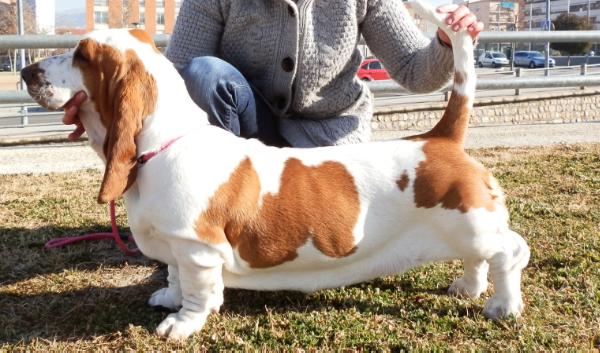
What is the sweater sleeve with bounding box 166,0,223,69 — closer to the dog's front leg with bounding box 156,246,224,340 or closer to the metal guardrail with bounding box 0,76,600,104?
the dog's front leg with bounding box 156,246,224,340

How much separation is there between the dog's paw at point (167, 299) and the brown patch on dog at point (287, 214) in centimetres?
40

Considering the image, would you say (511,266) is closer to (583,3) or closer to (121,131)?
(121,131)

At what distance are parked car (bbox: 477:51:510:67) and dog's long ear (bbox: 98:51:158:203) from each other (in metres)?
36.8

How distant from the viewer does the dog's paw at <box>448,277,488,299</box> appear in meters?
2.70

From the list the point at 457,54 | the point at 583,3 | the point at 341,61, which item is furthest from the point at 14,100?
the point at 583,3

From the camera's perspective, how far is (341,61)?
335 cm

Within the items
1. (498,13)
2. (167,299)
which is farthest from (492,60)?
(498,13)

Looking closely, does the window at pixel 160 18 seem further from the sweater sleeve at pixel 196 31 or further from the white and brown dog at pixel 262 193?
the white and brown dog at pixel 262 193

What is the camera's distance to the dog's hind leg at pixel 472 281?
2639 mm

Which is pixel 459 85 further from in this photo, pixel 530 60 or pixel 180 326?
pixel 530 60

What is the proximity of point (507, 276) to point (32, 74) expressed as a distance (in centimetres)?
182

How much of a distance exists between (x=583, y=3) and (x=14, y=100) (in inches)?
3095

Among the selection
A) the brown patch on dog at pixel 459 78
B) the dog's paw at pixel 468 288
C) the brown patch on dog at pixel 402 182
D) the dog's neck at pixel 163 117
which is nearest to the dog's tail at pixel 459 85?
the brown patch on dog at pixel 459 78

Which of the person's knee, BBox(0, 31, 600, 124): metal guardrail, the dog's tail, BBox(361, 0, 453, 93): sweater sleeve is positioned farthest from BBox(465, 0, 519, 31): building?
the dog's tail
